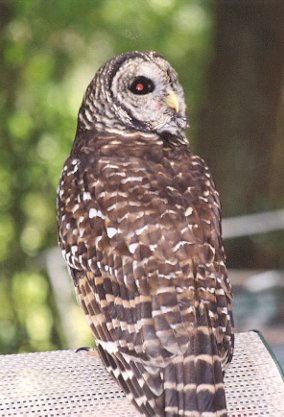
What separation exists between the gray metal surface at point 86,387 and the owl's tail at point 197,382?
145 millimetres

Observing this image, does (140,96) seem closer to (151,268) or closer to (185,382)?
(151,268)

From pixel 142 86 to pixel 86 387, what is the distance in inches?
36.0

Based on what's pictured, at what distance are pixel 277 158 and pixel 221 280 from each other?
2.90 metres

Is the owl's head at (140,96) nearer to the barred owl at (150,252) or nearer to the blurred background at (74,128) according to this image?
the barred owl at (150,252)

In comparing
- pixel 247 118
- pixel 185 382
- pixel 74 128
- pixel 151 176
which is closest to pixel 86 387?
pixel 185 382

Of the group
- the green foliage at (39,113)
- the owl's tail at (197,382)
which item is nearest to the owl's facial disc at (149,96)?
the owl's tail at (197,382)

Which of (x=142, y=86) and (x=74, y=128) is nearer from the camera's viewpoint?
(x=142, y=86)

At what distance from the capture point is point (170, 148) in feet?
→ 8.61

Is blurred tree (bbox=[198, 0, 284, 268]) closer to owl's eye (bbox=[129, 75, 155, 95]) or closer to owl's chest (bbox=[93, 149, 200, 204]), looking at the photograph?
owl's eye (bbox=[129, 75, 155, 95])

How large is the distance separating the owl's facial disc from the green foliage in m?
2.63

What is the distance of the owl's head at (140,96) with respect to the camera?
104 inches

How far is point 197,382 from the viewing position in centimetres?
203

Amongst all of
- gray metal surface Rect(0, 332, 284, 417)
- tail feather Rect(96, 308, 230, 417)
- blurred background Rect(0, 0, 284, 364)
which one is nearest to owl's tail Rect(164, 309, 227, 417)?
tail feather Rect(96, 308, 230, 417)

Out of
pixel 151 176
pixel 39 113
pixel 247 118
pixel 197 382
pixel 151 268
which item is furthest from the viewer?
pixel 39 113
